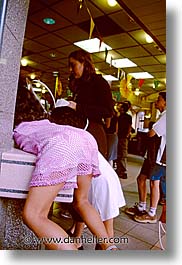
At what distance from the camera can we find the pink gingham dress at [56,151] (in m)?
0.51

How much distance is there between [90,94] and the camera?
2.22ft

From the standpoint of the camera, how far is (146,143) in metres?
0.74

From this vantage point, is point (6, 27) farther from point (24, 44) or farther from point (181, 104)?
point (181, 104)

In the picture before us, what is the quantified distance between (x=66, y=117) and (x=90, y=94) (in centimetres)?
10

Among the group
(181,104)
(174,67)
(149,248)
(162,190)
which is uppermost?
(174,67)

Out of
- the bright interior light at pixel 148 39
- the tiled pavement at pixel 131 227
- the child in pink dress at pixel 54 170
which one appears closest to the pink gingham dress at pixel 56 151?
the child in pink dress at pixel 54 170

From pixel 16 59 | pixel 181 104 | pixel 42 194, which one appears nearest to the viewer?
pixel 42 194

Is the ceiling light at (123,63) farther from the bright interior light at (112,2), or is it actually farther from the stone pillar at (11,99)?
the stone pillar at (11,99)

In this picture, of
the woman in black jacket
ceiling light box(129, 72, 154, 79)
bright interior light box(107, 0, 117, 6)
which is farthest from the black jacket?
bright interior light box(107, 0, 117, 6)

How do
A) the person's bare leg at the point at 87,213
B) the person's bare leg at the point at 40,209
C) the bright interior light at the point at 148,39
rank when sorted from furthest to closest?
the bright interior light at the point at 148,39
the person's bare leg at the point at 87,213
the person's bare leg at the point at 40,209

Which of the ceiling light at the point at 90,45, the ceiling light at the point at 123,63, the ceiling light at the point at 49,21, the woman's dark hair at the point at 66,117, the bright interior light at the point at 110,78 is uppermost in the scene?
the ceiling light at the point at 49,21

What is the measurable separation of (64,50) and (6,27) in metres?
0.17

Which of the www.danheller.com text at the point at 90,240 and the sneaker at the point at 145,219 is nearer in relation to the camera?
the www.danheller.com text at the point at 90,240

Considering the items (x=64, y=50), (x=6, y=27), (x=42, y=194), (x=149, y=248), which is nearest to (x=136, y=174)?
(x=149, y=248)
